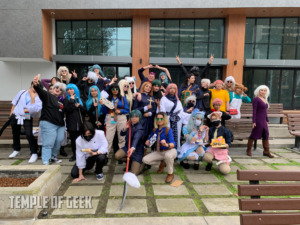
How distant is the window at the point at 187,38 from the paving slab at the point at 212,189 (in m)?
7.90

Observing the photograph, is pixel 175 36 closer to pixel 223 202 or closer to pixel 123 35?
pixel 123 35

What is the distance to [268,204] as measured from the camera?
1.72m

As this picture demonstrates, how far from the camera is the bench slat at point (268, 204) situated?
1.70 metres

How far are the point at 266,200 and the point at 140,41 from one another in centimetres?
924

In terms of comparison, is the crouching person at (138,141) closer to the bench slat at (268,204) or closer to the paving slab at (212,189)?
the paving slab at (212,189)

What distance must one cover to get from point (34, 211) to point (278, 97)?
11403 millimetres

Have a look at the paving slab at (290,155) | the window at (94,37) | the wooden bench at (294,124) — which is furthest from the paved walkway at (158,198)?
the window at (94,37)

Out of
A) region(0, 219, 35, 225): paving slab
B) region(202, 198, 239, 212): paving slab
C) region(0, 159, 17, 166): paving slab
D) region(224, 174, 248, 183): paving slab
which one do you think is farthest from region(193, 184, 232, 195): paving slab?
region(0, 159, 17, 166): paving slab

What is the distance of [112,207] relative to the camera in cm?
293

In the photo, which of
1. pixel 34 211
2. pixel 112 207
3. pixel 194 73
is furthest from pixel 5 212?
pixel 194 73

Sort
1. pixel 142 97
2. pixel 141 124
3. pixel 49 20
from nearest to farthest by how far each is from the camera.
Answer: pixel 141 124, pixel 142 97, pixel 49 20

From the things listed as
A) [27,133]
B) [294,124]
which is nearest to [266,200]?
[27,133]

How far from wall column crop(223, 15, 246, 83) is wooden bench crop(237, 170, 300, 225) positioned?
891cm

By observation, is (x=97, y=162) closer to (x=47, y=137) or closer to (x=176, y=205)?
(x=47, y=137)
